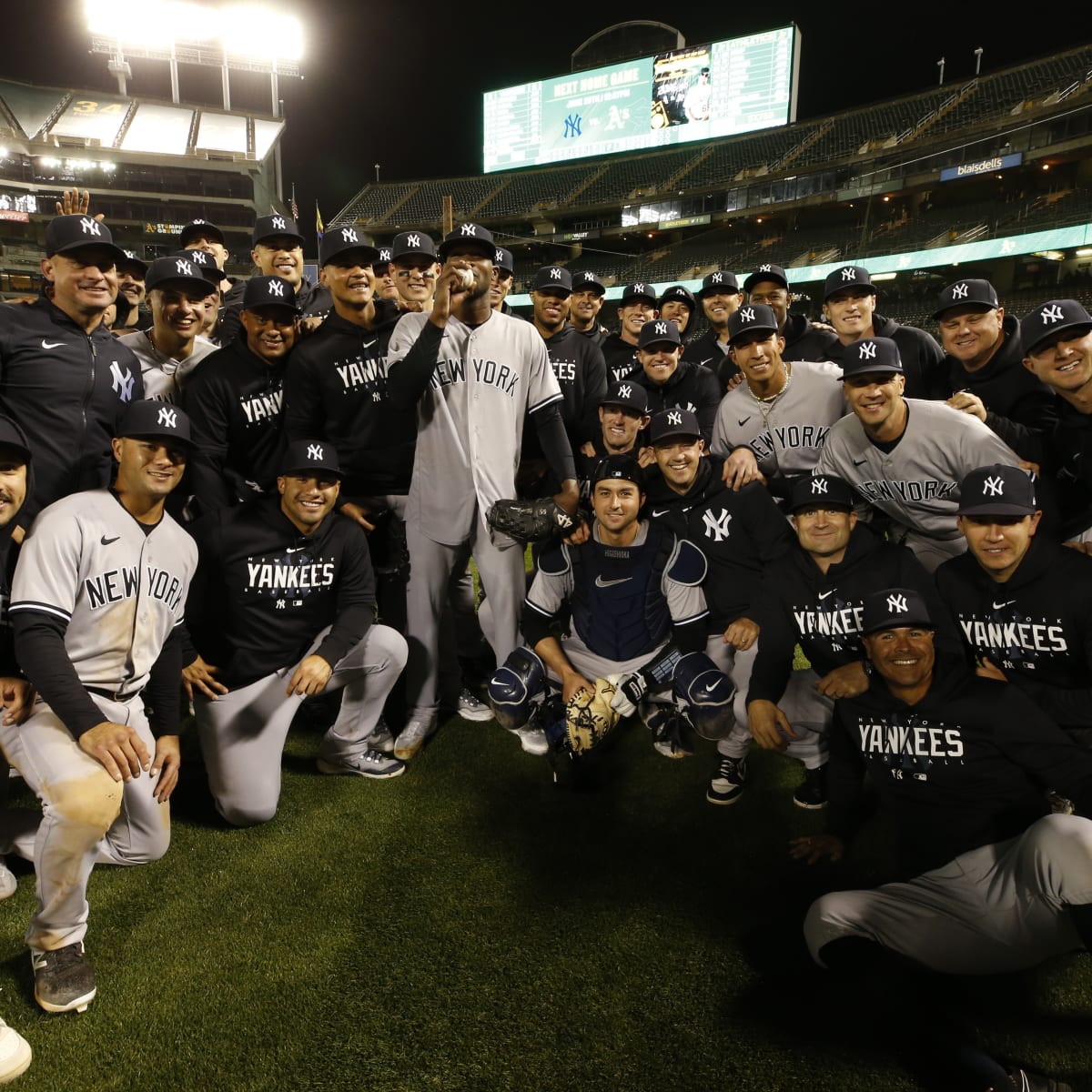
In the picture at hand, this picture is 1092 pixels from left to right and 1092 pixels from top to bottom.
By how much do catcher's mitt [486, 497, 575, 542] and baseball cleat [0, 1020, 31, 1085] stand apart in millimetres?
2746

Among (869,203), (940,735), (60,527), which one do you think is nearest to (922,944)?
(940,735)

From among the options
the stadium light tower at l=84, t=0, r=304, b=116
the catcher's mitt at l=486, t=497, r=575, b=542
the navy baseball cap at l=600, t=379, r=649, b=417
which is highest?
the stadium light tower at l=84, t=0, r=304, b=116

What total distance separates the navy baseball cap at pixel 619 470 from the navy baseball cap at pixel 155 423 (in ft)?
6.61

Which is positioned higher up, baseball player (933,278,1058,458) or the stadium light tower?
Result: the stadium light tower

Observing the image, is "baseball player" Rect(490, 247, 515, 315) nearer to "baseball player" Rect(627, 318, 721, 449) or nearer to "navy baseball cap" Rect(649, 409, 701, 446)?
"baseball player" Rect(627, 318, 721, 449)

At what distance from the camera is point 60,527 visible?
9.66ft

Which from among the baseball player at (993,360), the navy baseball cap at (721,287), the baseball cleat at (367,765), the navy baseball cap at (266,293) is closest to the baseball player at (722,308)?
the navy baseball cap at (721,287)

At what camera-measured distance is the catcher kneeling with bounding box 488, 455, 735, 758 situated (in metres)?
3.97

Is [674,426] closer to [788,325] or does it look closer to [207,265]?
[788,325]

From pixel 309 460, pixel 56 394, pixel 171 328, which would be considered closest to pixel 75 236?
pixel 56 394

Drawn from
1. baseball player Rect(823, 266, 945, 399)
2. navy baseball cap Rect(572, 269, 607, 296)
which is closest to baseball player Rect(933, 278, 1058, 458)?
baseball player Rect(823, 266, 945, 399)

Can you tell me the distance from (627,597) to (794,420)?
57.9 inches

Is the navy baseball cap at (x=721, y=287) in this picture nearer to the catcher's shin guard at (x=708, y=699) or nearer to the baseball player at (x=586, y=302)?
the baseball player at (x=586, y=302)

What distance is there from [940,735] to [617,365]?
170 inches
